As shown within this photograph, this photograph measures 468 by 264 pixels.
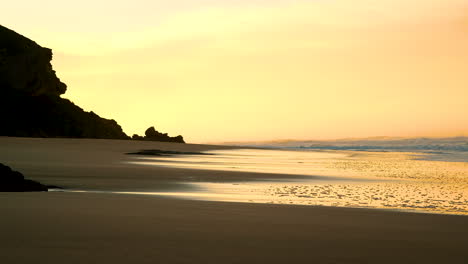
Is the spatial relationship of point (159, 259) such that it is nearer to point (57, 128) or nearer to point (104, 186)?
point (104, 186)

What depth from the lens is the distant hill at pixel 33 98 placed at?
218 ft

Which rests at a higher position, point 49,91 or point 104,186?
point 49,91

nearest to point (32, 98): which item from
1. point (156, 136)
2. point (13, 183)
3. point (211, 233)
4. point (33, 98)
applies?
point (33, 98)

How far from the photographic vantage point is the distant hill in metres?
66.5

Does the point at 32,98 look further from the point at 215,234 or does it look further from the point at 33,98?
the point at 215,234

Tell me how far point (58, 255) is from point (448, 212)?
23.8ft

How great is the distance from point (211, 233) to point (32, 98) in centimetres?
6810

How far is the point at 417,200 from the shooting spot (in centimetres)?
1231

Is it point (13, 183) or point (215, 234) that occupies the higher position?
point (13, 183)

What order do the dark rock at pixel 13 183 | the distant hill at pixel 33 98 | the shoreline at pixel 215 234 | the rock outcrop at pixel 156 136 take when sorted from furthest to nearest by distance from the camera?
1. the rock outcrop at pixel 156 136
2. the distant hill at pixel 33 98
3. the dark rock at pixel 13 183
4. the shoreline at pixel 215 234

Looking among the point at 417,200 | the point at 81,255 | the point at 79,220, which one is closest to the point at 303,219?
the point at 79,220

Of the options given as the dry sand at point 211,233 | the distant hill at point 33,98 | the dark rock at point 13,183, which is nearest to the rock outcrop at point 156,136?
the distant hill at point 33,98

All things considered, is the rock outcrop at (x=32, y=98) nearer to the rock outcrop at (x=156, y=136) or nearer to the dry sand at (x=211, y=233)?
the rock outcrop at (x=156, y=136)

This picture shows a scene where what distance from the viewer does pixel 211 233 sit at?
676cm
